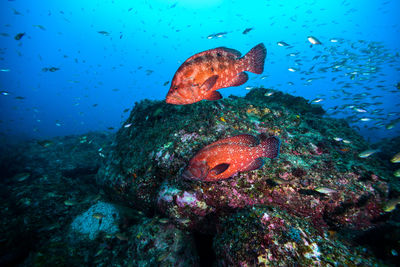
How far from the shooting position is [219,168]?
251 cm

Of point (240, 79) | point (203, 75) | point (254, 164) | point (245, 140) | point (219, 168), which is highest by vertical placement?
point (203, 75)

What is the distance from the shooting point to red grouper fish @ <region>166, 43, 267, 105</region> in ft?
8.81

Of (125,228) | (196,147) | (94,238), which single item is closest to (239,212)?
(196,147)

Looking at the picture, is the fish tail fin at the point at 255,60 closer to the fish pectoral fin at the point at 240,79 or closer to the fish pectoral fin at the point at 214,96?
the fish pectoral fin at the point at 240,79

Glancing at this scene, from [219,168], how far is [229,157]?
10.4 inches

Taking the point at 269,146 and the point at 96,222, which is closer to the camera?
the point at 269,146

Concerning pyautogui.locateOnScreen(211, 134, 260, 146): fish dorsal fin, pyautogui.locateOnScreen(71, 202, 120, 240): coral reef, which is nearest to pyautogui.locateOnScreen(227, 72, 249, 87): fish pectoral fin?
pyautogui.locateOnScreen(211, 134, 260, 146): fish dorsal fin

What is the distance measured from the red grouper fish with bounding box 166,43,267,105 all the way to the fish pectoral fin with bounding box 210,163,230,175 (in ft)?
3.60

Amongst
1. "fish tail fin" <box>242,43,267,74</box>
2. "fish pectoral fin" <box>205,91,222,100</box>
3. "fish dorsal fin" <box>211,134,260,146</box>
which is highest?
"fish tail fin" <box>242,43,267,74</box>

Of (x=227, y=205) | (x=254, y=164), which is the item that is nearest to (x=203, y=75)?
(x=254, y=164)

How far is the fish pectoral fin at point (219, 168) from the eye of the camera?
245 cm

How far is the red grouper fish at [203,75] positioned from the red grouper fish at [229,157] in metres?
0.84

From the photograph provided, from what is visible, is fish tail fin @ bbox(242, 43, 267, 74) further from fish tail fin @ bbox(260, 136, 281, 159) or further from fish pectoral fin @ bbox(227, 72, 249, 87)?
fish tail fin @ bbox(260, 136, 281, 159)

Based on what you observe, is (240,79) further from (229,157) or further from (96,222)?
(96,222)
